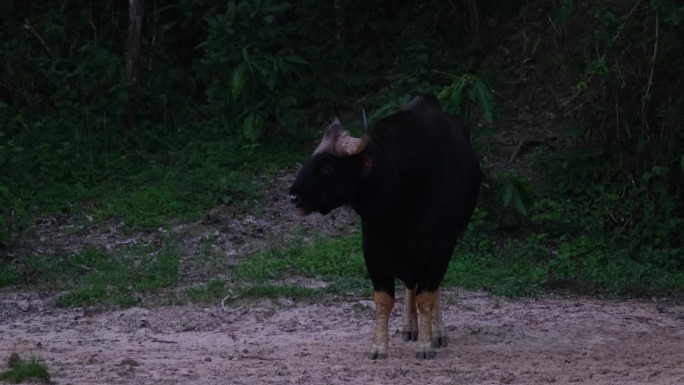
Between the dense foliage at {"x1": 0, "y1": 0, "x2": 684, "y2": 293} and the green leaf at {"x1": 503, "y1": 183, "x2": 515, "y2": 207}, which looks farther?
the dense foliage at {"x1": 0, "y1": 0, "x2": 684, "y2": 293}

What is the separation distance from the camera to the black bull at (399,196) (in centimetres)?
804

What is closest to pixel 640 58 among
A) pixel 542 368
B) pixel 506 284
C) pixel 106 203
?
pixel 506 284

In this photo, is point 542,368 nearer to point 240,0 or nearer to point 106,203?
point 106,203

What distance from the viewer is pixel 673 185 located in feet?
38.5

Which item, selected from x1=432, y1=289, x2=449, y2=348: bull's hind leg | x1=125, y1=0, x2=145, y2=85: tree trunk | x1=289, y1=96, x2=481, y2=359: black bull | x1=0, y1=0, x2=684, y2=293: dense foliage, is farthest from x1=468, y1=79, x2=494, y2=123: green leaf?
x1=125, y1=0, x2=145, y2=85: tree trunk

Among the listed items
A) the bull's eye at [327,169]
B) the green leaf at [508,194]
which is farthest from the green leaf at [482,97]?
the bull's eye at [327,169]

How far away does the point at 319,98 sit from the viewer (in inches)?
581

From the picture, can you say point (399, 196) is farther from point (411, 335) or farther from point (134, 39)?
point (134, 39)

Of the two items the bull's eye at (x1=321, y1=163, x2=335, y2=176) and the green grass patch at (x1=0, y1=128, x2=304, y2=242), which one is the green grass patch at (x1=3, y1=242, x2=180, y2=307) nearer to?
the green grass patch at (x1=0, y1=128, x2=304, y2=242)

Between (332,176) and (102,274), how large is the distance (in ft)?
11.5

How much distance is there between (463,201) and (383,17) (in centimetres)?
684

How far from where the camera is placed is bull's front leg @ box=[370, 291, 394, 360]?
8.40m

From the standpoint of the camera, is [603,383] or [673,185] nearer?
[603,383]

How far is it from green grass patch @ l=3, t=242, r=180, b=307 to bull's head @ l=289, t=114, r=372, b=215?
262 cm
